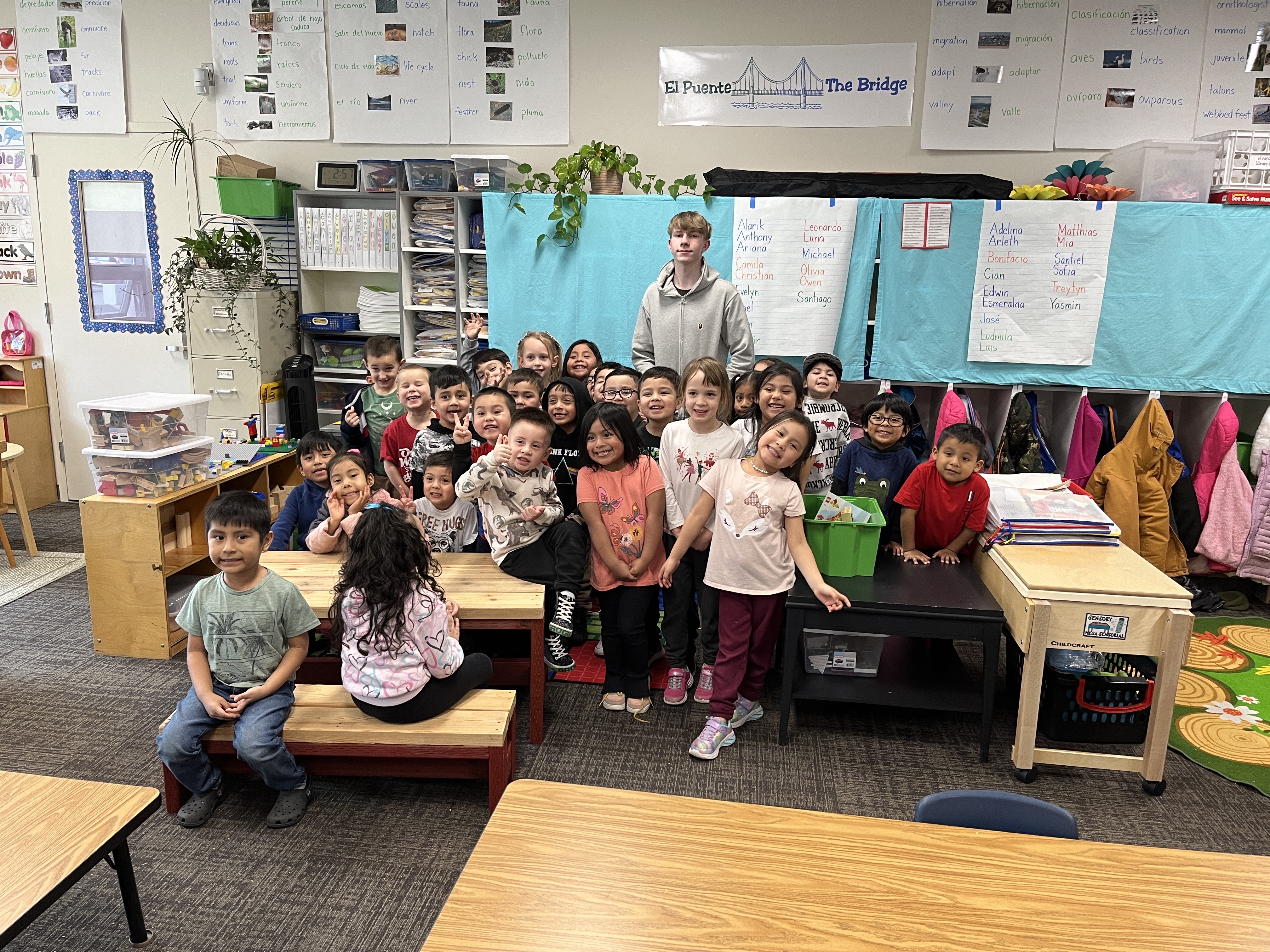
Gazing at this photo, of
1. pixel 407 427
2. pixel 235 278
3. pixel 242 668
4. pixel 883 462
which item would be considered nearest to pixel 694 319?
pixel 883 462

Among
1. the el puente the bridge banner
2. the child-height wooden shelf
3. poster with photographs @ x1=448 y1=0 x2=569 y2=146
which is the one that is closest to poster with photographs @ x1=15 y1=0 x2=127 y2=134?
poster with photographs @ x1=448 y1=0 x2=569 y2=146

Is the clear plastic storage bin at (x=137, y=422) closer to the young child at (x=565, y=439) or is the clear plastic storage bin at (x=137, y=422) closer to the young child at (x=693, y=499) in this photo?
the young child at (x=565, y=439)

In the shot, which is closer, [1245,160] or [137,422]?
[137,422]

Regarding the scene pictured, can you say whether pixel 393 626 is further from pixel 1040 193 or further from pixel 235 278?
pixel 1040 193

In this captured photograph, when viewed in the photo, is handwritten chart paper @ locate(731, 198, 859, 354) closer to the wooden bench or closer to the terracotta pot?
the terracotta pot

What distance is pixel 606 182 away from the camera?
445 centimetres

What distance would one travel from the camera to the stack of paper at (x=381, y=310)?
16.0 ft

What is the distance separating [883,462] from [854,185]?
1675 mm

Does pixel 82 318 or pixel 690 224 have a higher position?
pixel 690 224

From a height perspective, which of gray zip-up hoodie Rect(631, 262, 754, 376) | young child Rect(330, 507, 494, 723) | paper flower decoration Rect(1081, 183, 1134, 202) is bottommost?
young child Rect(330, 507, 494, 723)

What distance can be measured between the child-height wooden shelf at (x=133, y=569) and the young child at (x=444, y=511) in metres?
0.85

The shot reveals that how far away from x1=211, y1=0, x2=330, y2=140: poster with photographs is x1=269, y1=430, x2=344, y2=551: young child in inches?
107

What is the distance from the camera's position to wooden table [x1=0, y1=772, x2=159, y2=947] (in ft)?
4.88

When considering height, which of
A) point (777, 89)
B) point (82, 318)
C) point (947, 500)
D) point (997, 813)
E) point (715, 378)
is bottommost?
point (997, 813)
